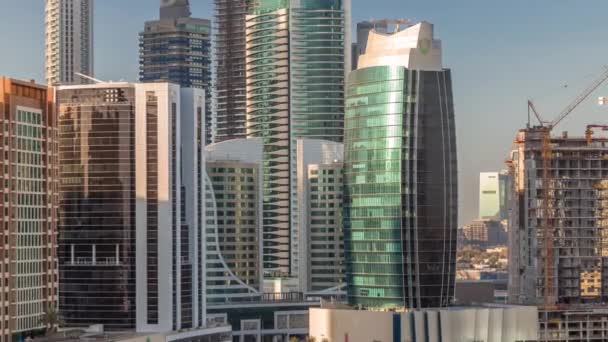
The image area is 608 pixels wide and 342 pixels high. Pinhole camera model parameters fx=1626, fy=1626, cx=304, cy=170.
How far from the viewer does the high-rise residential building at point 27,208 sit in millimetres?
157375

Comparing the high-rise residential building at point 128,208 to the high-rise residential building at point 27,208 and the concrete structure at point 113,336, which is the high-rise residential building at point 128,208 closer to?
the concrete structure at point 113,336

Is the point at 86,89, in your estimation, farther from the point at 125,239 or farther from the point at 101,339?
the point at 101,339

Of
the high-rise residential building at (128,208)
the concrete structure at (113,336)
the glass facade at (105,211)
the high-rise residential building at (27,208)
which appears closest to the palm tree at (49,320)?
the high-rise residential building at (27,208)

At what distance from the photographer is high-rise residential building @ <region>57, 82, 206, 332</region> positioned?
7766 inches

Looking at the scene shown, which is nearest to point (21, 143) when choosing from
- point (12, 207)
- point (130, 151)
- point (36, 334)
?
point (12, 207)

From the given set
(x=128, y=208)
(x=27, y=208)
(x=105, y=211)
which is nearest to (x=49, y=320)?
(x=27, y=208)

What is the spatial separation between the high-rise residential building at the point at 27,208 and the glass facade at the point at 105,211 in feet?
100

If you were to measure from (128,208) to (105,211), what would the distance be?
3.12 meters

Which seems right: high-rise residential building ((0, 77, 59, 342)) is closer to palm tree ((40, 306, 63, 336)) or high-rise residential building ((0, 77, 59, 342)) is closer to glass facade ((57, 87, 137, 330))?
palm tree ((40, 306, 63, 336))

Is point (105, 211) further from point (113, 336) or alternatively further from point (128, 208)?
point (113, 336)

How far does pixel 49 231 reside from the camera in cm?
16525

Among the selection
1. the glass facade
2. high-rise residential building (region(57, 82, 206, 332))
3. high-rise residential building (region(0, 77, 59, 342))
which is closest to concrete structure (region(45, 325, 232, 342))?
high-rise residential building (region(57, 82, 206, 332))

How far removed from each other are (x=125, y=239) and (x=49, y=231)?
108 feet

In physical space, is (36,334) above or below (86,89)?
below
